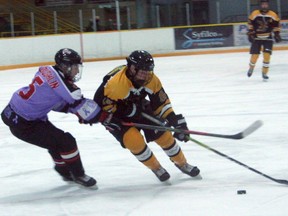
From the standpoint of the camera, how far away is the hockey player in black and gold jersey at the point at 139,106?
10.3 feet

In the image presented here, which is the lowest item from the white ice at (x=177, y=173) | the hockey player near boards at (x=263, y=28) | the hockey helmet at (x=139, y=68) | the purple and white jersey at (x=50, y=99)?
the white ice at (x=177, y=173)

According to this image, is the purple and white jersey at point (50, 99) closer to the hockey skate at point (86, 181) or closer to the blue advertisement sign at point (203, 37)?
the hockey skate at point (86, 181)

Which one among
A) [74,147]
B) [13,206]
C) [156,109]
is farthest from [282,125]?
[13,206]

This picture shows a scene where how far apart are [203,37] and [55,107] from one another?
36.8ft

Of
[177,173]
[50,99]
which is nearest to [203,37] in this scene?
[177,173]

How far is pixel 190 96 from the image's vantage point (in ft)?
23.3

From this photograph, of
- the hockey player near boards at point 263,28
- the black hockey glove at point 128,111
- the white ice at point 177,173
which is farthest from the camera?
the hockey player near boards at point 263,28

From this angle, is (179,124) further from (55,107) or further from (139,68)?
(55,107)

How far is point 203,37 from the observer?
1410 cm

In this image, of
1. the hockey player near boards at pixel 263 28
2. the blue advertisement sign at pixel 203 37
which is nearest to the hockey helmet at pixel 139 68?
the hockey player near boards at pixel 263 28

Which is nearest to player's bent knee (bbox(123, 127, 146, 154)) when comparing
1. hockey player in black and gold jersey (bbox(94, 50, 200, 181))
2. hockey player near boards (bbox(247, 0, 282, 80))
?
→ hockey player in black and gold jersey (bbox(94, 50, 200, 181))

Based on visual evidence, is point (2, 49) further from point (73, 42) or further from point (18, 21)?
point (18, 21)

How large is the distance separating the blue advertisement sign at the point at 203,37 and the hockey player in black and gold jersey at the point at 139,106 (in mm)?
10782

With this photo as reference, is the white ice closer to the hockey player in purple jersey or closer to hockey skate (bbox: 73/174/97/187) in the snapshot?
hockey skate (bbox: 73/174/97/187)
